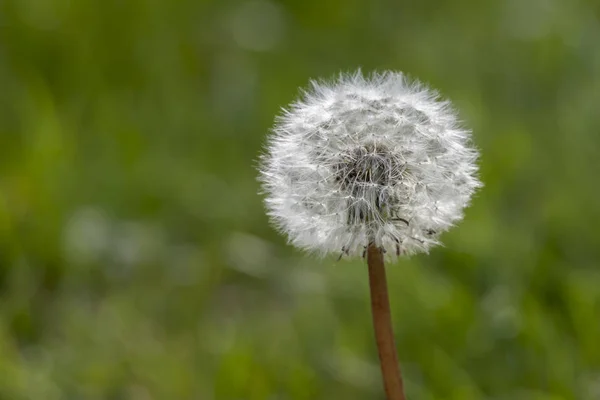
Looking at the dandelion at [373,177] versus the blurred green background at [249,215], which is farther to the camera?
the blurred green background at [249,215]

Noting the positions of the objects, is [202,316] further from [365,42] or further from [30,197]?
[365,42]

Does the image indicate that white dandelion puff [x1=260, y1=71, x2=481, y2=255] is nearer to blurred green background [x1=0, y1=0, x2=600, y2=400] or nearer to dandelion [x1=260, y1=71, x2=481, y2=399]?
dandelion [x1=260, y1=71, x2=481, y2=399]

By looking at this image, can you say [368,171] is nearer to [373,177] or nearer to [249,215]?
[373,177]

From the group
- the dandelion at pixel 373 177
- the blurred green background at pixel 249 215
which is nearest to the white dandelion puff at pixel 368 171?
the dandelion at pixel 373 177

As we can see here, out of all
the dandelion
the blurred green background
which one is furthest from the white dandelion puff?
the blurred green background

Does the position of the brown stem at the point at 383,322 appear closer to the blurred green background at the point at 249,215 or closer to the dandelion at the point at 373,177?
the dandelion at the point at 373,177

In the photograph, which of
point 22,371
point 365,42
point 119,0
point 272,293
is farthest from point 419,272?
point 119,0

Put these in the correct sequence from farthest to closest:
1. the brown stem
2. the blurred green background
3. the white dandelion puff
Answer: the blurred green background
the white dandelion puff
the brown stem
